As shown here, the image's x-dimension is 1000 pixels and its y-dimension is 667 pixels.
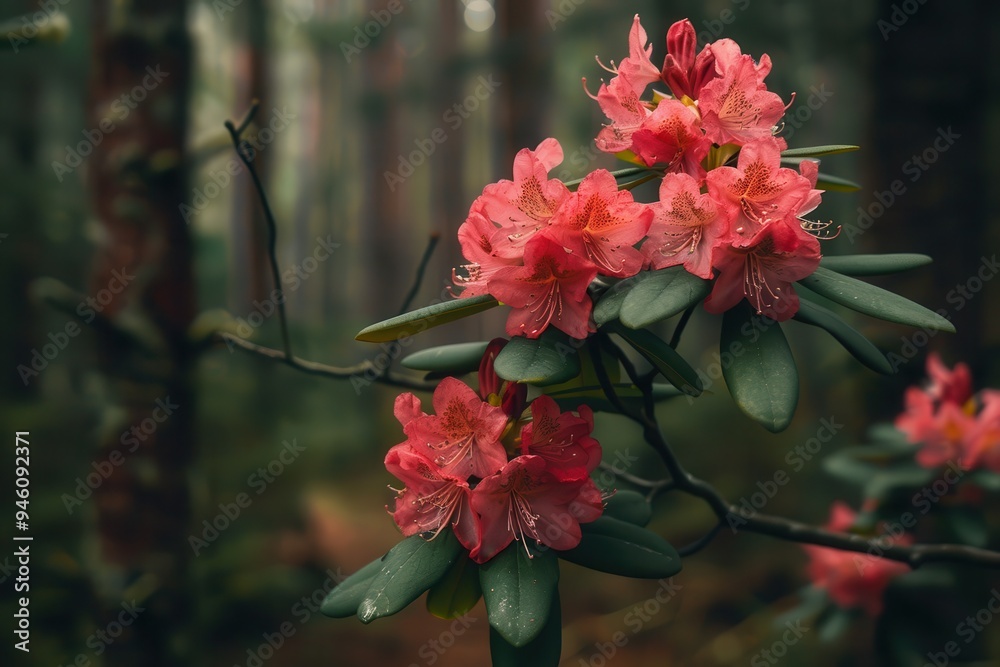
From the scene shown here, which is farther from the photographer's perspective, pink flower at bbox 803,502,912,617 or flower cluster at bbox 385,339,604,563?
pink flower at bbox 803,502,912,617

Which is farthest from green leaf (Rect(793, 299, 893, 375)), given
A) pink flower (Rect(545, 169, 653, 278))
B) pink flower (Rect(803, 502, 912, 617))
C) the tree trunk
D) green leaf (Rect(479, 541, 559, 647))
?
the tree trunk

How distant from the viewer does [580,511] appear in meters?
1.08

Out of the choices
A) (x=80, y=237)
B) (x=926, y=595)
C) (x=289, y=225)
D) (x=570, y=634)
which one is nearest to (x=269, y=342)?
(x=80, y=237)

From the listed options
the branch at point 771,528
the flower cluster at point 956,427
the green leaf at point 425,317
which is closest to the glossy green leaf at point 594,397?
the branch at point 771,528

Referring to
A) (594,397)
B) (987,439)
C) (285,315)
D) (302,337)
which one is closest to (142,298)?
(285,315)

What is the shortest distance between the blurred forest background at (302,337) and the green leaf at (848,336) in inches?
68.3

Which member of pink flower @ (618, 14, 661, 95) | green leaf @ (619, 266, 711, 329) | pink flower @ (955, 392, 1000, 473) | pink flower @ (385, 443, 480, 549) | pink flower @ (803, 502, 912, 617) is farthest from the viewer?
pink flower @ (803, 502, 912, 617)

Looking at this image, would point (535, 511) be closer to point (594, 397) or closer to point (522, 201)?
point (594, 397)

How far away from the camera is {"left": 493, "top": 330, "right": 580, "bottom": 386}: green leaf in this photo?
970mm

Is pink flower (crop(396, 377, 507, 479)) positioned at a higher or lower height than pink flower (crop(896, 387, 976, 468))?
higher

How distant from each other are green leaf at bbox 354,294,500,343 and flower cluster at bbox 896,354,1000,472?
1576 mm

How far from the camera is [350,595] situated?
120cm

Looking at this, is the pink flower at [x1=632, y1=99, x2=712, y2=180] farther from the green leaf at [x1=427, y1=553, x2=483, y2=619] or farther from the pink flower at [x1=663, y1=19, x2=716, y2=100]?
the green leaf at [x1=427, y1=553, x2=483, y2=619]

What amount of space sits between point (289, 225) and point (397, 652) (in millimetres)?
12235
